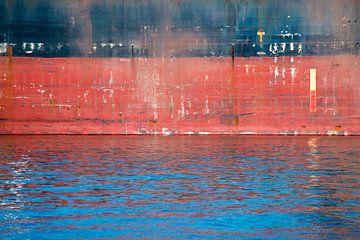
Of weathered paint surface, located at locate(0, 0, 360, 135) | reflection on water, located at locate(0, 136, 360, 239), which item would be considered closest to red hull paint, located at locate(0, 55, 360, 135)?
weathered paint surface, located at locate(0, 0, 360, 135)

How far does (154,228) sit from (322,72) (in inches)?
598

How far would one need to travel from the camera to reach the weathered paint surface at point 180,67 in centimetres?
2281

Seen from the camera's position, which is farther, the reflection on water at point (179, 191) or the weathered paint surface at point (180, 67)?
the weathered paint surface at point (180, 67)

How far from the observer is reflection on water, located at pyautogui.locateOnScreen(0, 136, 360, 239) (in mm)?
8562

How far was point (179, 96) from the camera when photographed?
2309 cm

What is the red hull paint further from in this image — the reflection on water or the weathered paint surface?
the reflection on water

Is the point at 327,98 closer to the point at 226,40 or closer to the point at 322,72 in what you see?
the point at 322,72

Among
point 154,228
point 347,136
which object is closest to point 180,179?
point 154,228

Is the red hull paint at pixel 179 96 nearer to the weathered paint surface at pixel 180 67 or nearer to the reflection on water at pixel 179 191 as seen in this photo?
the weathered paint surface at pixel 180 67

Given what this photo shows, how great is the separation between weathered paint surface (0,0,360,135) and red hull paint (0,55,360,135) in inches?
1.0

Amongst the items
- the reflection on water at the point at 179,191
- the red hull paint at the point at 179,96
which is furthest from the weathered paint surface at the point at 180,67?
the reflection on water at the point at 179,191

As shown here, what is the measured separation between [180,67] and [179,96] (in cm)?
78

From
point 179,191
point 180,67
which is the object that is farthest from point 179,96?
point 179,191

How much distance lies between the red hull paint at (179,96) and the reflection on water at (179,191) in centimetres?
393
